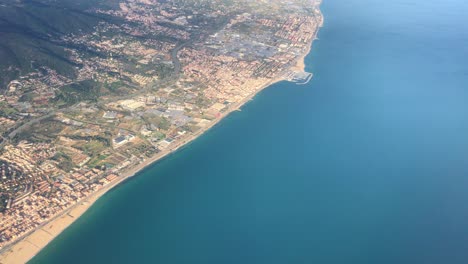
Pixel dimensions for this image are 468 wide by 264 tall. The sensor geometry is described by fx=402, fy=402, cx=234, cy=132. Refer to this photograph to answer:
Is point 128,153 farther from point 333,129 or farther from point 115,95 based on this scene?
point 333,129

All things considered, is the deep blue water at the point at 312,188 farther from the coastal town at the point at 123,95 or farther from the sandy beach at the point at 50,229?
the coastal town at the point at 123,95

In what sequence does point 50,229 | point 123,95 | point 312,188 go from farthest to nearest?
point 123,95
point 312,188
point 50,229

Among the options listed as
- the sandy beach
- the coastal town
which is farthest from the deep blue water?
the coastal town

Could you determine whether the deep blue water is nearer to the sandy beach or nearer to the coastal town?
the sandy beach

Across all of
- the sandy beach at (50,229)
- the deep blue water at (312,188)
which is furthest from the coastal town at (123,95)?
the deep blue water at (312,188)

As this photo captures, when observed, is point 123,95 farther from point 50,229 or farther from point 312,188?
point 312,188

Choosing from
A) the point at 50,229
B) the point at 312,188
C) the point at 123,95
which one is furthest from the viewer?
the point at 123,95

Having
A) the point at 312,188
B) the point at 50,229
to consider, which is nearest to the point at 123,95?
the point at 50,229
